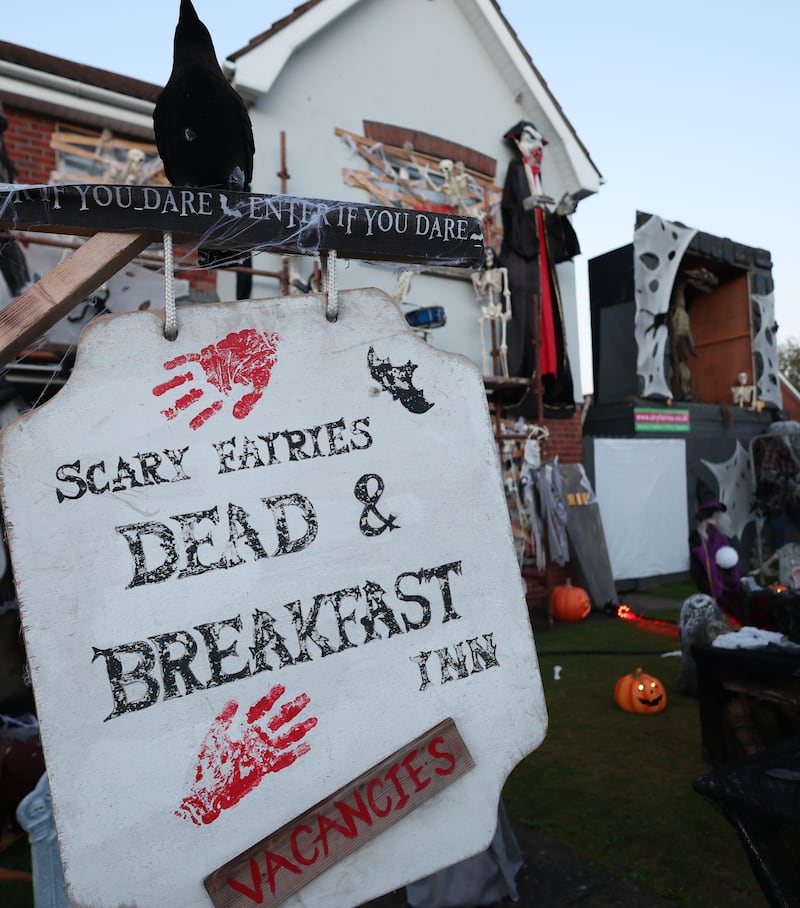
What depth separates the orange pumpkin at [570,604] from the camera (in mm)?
8289

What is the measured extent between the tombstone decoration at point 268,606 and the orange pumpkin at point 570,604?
7.48 m

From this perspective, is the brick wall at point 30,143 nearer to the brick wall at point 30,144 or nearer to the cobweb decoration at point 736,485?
the brick wall at point 30,144

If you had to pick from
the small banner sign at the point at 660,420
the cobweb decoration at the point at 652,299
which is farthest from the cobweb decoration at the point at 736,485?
the cobweb decoration at the point at 652,299

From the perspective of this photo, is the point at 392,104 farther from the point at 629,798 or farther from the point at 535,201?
the point at 629,798

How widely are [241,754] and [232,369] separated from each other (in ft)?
1.97

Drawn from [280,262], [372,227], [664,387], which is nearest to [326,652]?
[372,227]

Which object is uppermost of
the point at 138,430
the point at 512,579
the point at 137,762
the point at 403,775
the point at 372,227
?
the point at 372,227

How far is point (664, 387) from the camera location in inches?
446

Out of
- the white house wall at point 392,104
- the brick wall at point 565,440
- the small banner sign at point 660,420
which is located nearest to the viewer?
the white house wall at point 392,104

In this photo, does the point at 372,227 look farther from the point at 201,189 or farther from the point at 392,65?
the point at 392,65

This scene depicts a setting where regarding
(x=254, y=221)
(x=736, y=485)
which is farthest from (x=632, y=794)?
(x=736, y=485)

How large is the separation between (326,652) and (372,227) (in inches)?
29.6

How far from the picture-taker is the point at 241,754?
104 centimetres

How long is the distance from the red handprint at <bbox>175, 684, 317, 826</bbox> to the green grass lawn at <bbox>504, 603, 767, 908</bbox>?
1.87 m
